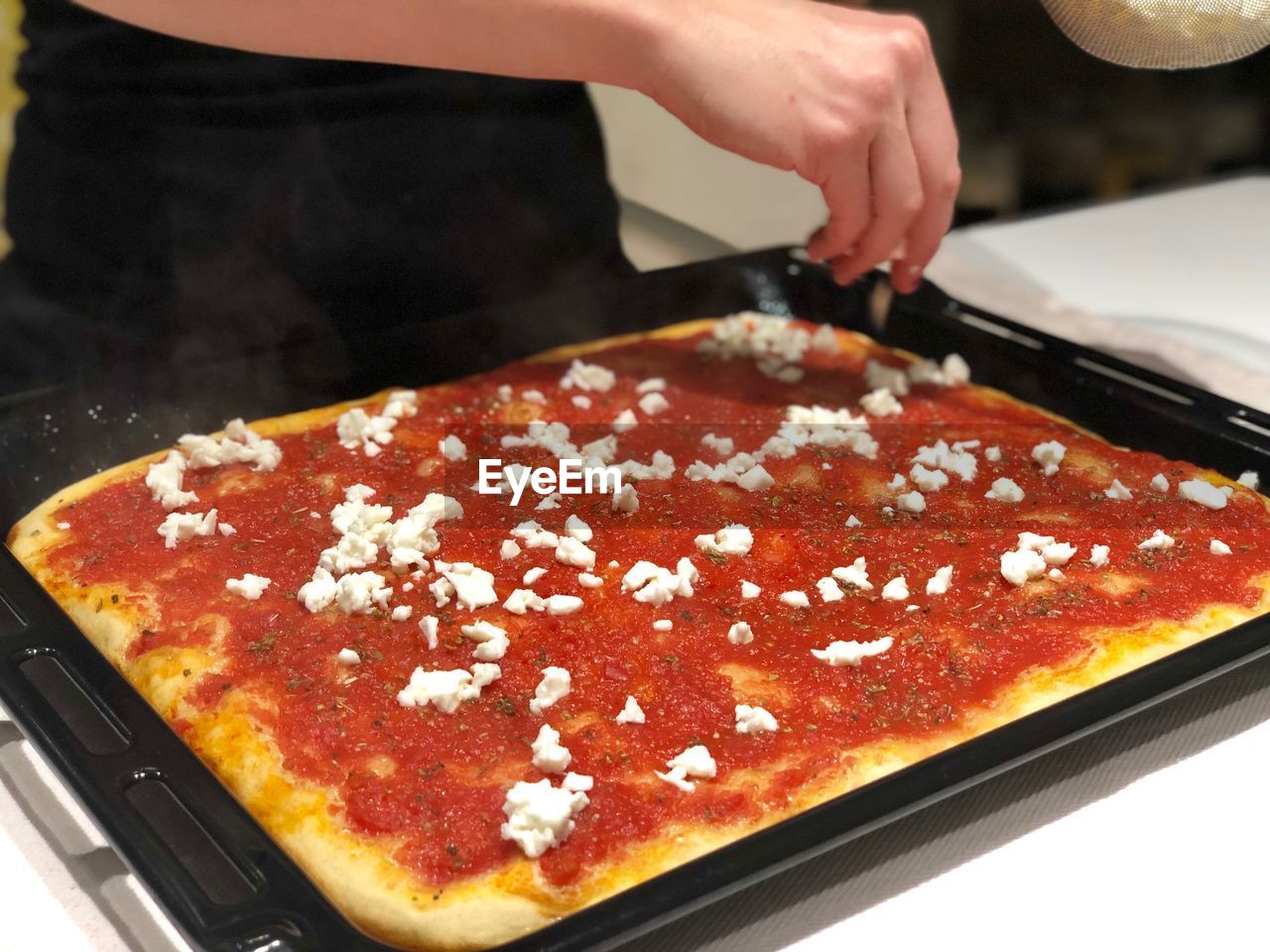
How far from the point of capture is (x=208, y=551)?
138cm

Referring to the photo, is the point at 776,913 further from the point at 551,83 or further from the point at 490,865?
the point at 551,83

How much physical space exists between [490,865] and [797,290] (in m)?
1.33

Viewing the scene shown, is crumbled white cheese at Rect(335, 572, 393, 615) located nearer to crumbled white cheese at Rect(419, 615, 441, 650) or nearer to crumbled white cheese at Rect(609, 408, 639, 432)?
crumbled white cheese at Rect(419, 615, 441, 650)

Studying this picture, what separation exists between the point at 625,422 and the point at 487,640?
57 cm

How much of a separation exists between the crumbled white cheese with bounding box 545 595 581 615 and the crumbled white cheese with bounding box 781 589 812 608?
20cm

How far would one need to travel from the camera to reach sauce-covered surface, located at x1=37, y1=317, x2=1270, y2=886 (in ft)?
3.53

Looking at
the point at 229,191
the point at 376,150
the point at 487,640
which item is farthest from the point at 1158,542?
the point at 229,191

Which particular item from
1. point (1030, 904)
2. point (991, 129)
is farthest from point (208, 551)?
point (991, 129)

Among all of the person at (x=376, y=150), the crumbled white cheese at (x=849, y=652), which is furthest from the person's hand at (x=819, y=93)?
the crumbled white cheese at (x=849, y=652)

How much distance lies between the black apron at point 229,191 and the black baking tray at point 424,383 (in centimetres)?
9

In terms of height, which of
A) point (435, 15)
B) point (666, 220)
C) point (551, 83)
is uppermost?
point (435, 15)

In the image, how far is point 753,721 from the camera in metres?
1.11

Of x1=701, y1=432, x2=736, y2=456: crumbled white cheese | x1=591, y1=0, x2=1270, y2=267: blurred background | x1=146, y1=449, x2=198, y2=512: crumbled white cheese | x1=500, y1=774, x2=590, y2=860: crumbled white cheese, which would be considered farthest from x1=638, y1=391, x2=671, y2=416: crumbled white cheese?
x1=591, y1=0, x2=1270, y2=267: blurred background

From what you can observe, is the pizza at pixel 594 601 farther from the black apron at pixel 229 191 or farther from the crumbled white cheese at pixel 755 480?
the black apron at pixel 229 191
